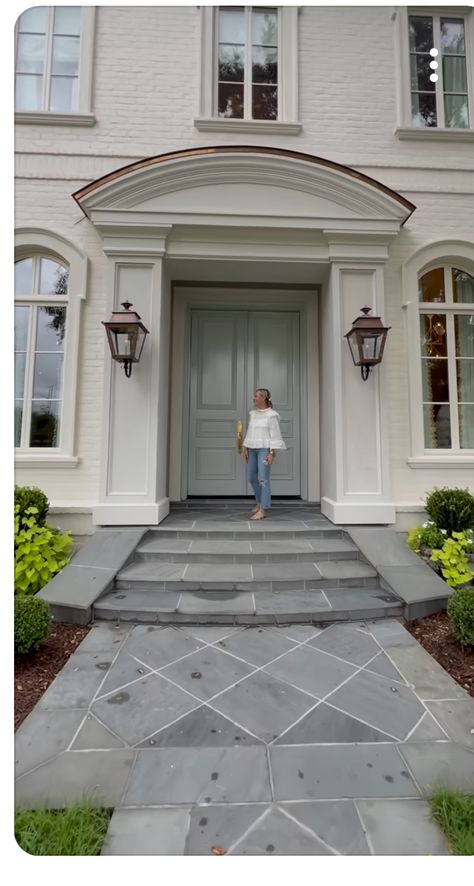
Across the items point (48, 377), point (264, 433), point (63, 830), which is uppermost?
point (48, 377)

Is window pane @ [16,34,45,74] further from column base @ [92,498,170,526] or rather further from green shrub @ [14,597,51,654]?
green shrub @ [14,597,51,654]

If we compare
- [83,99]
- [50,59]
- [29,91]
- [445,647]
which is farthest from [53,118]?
[445,647]

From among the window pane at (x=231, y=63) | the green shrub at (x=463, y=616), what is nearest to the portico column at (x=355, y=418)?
the green shrub at (x=463, y=616)

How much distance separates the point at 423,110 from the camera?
500cm

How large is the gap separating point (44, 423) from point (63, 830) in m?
3.89

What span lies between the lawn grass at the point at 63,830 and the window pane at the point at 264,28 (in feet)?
24.3

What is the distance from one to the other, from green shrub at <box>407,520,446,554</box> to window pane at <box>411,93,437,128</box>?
16.0ft

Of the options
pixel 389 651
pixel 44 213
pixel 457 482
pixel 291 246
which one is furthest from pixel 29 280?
pixel 457 482

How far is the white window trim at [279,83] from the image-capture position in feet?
15.6

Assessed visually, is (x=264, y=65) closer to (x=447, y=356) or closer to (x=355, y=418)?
(x=447, y=356)

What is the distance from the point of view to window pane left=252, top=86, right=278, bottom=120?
16.4 ft

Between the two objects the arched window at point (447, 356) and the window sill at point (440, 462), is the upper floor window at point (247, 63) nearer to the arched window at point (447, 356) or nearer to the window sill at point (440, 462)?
the arched window at point (447, 356)

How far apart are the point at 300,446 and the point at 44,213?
4204mm

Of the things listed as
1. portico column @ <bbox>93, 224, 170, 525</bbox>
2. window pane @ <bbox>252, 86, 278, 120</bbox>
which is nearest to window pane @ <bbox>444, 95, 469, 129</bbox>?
window pane @ <bbox>252, 86, 278, 120</bbox>
